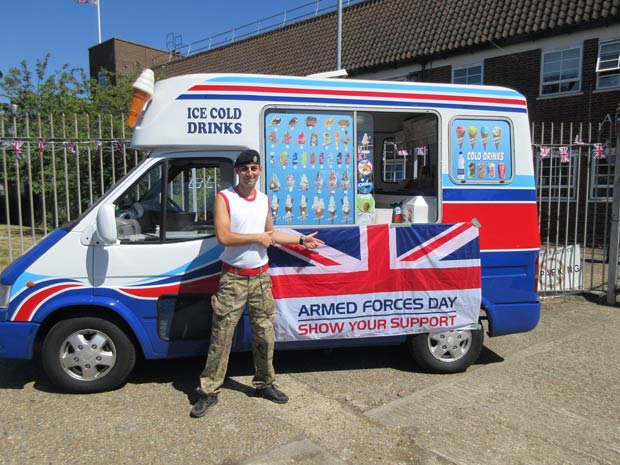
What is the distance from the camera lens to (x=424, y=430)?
3521 mm

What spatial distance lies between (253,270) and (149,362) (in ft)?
6.23

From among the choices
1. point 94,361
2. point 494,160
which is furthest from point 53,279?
point 494,160

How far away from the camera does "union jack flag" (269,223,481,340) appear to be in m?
4.13

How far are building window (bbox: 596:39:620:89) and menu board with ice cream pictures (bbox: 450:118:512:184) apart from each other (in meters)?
10.2

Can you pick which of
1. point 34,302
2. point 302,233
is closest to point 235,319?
point 302,233

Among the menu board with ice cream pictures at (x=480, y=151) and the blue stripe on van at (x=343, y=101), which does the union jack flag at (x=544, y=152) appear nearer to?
the blue stripe on van at (x=343, y=101)

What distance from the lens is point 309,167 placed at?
13.8 ft

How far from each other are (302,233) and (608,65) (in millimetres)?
12215

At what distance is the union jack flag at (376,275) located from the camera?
4.13 meters

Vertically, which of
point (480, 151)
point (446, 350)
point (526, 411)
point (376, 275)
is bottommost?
point (526, 411)

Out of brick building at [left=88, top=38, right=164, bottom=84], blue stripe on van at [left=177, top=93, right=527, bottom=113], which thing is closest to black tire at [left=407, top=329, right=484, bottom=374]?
blue stripe on van at [left=177, top=93, right=527, bottom=113]

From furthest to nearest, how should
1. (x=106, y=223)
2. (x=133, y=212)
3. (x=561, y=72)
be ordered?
(x=561, y=72)
(x=133, y=212)
(x=106, y=223)

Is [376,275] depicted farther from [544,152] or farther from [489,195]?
[544,152]

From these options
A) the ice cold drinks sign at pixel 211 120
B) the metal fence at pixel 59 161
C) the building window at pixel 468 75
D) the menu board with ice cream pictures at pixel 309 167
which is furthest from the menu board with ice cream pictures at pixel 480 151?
the building window at pixel 468 75
